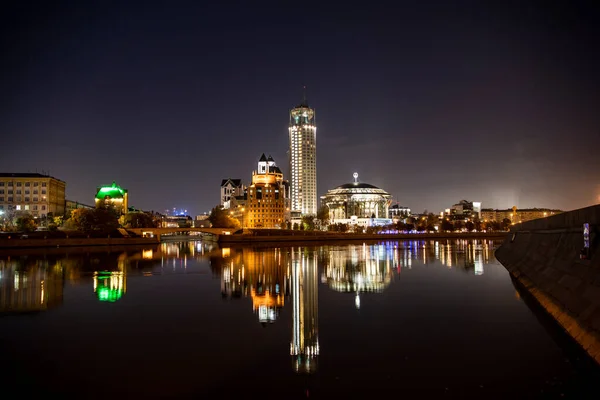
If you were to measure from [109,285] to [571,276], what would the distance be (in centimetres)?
3857

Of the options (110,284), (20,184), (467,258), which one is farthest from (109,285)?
(20,184)

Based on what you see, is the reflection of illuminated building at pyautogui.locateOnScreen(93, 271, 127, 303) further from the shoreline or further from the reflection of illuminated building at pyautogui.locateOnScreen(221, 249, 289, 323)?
the shoreline

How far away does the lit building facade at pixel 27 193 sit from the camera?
168 metres

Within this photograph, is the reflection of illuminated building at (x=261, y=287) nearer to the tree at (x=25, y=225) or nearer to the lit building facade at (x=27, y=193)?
the tree at (x=25, y=225)

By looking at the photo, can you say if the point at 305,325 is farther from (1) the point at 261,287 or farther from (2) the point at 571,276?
(1) the point at 261,287

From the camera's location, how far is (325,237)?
514 feet

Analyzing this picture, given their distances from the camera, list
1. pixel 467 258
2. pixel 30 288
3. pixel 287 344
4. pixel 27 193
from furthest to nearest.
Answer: pixel 27 193, pixel 467 258, pixel 30 288, pixel 287 344

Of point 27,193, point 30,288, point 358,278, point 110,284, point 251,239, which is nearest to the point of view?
point 30,288

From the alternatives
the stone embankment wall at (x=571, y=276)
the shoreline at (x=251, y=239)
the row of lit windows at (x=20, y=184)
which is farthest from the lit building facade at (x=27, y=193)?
the stone embankment wall at (x=571, y=276)

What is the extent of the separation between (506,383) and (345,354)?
6342mm

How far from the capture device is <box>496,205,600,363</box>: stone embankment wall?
18.5m

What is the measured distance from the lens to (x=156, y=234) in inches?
5901

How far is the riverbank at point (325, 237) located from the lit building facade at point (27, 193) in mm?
77719

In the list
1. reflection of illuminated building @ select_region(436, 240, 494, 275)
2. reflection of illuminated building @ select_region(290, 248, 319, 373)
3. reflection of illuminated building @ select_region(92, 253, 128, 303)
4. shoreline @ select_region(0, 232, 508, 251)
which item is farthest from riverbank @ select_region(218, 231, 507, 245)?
reflection of illuminated building @ select_region(290, 248, 319, 373)
